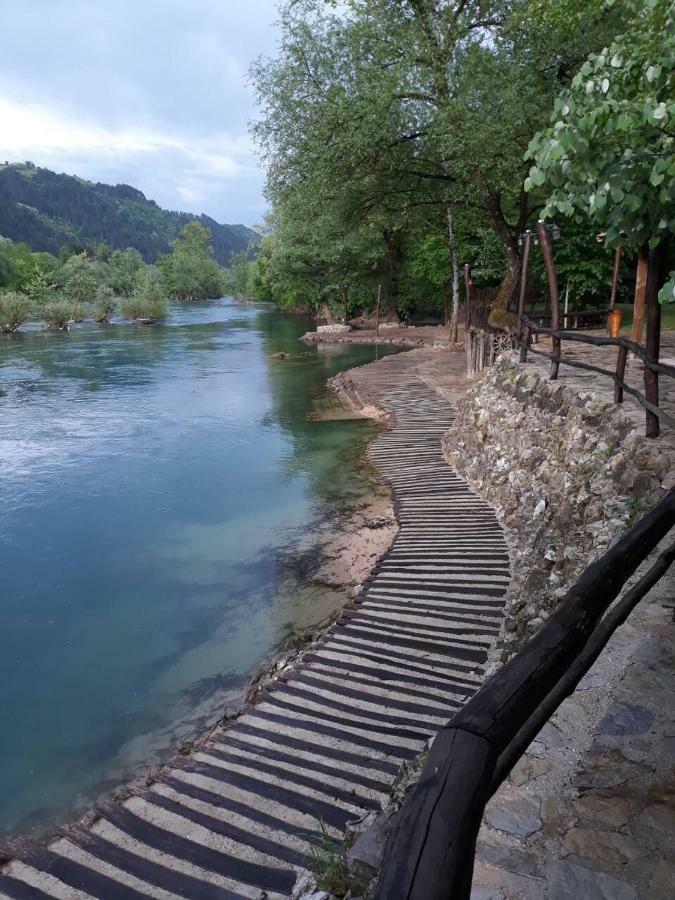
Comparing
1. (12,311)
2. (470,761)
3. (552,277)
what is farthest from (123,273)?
(470,761)

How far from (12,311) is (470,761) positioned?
1926 inches

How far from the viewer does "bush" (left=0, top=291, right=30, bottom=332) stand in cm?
4288

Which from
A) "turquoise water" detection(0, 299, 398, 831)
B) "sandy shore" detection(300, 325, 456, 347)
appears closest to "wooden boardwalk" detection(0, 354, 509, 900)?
"turquoise water" detection(0, 299, 398, 831)

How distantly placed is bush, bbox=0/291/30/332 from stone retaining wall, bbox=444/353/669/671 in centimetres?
4044

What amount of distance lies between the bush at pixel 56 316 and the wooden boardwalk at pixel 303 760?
4443 centimetres

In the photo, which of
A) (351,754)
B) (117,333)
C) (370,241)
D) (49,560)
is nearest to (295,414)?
(49,560)

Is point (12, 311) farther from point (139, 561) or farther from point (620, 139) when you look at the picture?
point (620, 139)

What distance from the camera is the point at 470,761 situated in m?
1.49

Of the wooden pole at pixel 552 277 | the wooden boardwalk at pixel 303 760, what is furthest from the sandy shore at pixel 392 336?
the wooden boardwalk at pixel 303 760

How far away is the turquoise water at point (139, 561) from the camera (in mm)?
6891

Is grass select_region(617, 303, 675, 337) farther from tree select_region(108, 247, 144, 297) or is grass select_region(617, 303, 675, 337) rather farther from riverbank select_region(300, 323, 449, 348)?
tree select_region(108, 247, 144, 297)

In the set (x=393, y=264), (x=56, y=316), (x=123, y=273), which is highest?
(x=123, y=273)

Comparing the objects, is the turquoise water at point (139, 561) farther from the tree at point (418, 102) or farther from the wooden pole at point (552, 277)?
the tree at point (418, 102)

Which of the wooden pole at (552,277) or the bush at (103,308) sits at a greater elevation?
the bush at (103,308)
